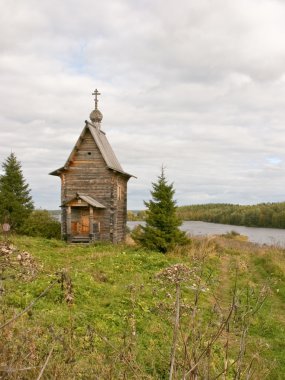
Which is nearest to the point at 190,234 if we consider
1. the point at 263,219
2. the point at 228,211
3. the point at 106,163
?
the point at 106,163

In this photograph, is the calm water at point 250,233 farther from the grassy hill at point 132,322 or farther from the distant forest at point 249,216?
the grassy hill at point 132,322

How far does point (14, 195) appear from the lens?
30.9 meters

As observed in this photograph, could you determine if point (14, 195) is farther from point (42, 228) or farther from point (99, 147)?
point (99, 147)

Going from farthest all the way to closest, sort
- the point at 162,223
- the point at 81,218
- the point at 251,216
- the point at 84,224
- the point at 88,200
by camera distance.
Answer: the point at 251,216, the point at 81,218, the point at 84,224, the point at 88,200, the point at 162,223

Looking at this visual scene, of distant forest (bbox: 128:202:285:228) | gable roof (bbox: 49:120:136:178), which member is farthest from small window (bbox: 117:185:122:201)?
distant forest (bbox: 128:202:285:228)

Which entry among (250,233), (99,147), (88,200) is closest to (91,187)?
(88,200)

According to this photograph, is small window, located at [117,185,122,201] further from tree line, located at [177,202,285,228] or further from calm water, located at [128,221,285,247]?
tree line, located at [177,202,285,228]

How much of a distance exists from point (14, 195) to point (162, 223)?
558 inches

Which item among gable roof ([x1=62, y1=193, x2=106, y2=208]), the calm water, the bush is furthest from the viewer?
the calm water

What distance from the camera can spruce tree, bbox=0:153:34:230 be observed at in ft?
98.9

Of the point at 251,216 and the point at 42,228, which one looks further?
the point at 251,216

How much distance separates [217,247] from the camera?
25.3 metres

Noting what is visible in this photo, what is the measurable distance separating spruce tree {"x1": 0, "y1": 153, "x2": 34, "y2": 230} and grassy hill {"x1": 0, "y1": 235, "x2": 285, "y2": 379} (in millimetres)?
13880

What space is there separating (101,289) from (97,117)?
1984 cm
